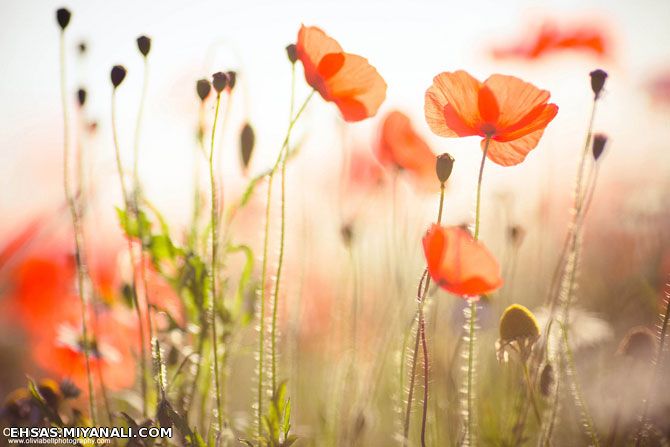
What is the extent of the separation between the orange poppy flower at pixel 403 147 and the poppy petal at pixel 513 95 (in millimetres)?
463

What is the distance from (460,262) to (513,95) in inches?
13.2

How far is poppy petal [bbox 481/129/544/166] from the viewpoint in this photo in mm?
1190

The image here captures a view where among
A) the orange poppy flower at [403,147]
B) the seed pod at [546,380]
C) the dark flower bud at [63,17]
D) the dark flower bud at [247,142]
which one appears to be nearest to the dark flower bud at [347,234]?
the orange poppy flower at [403,147]

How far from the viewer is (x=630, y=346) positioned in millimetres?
1382

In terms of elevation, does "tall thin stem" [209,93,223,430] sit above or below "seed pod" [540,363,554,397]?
above

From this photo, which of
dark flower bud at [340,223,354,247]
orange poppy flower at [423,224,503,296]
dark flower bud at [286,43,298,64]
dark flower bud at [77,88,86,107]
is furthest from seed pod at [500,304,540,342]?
dark flower bud at [77,88,86,107]

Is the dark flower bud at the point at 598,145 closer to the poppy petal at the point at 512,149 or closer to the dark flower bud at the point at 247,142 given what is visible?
the poppy petal at the point at 512,149

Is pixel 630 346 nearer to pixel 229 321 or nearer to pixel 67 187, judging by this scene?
pixel 229 321

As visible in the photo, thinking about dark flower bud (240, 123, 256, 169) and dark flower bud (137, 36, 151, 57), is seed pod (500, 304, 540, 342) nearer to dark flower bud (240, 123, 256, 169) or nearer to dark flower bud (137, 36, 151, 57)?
dark flower bud (240, 123, 256, 169)

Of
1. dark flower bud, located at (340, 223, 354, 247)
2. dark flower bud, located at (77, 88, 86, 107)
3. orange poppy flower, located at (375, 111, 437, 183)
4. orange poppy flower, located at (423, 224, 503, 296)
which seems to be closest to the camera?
orange poppy flower, located at (423, 224, 503, 296)

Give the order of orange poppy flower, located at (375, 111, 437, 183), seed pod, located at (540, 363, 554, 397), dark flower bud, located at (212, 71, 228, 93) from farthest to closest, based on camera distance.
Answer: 1. orange poppy flower, located at (375, 111, 437, 183)
2. seed pod, located at (540, 363, 554, 397)
3. dark flower bud, located at (212, 71, 228, 93)

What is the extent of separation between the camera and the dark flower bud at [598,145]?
1.15 metres

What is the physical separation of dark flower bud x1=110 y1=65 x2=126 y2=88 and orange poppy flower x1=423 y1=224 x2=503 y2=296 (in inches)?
25.2

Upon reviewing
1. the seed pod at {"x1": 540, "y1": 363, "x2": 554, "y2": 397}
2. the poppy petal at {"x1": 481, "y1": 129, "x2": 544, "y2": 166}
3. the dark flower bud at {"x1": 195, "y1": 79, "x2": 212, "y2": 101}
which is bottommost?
the seed pod at {"x1": 540, "y1": 363, "x2": 554, "y2": 397}
